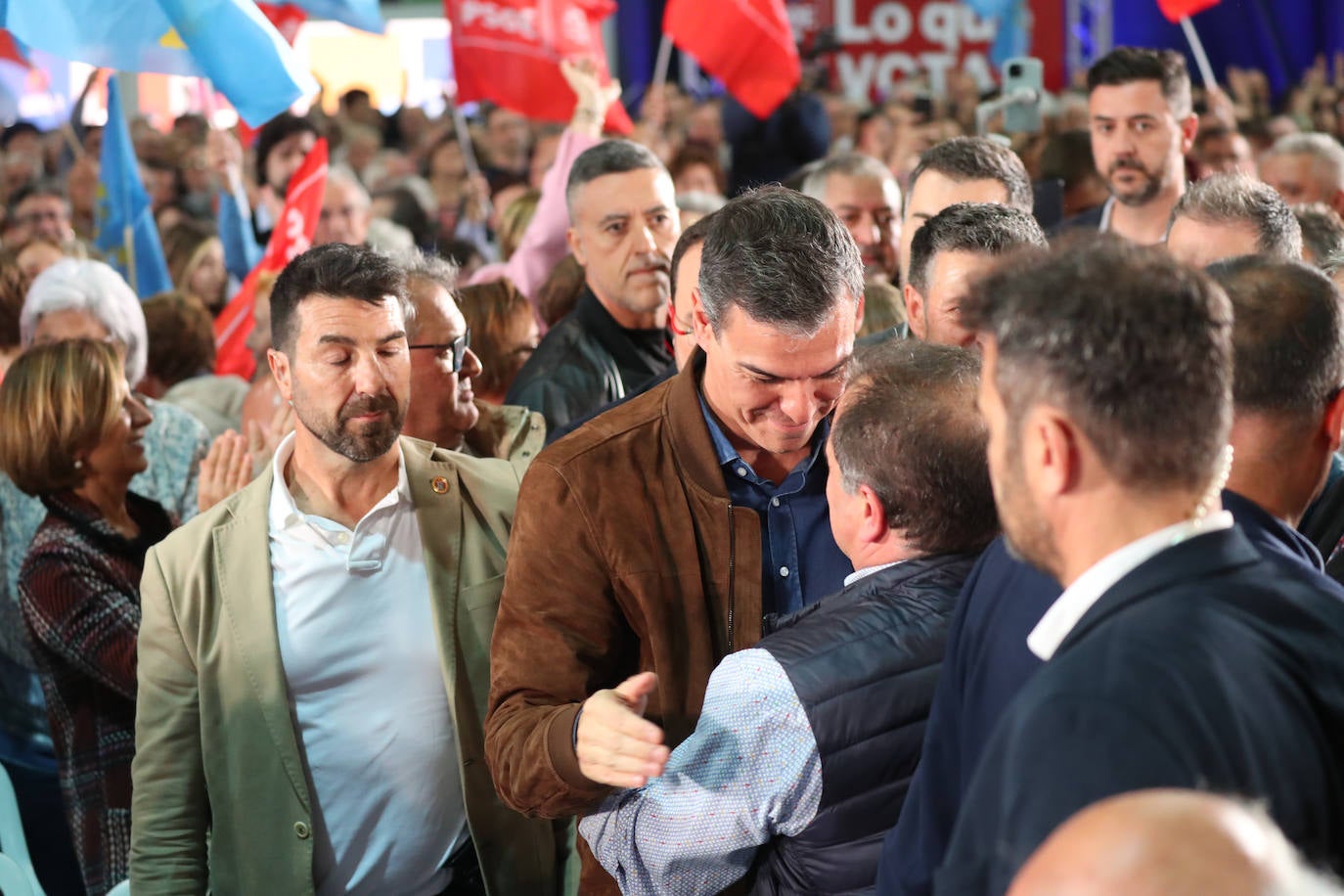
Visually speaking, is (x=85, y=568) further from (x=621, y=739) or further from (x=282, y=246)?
(x=282, y=246)

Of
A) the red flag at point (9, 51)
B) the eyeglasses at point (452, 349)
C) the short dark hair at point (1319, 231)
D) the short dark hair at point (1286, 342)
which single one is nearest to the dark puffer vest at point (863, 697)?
the short dark hair at point (1286, 342)

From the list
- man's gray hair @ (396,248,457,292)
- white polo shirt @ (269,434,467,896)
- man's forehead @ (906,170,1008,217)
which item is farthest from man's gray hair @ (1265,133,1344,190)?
white polo shirt @ (269,434,467,896)

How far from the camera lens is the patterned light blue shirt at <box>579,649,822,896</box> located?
6.95 feet

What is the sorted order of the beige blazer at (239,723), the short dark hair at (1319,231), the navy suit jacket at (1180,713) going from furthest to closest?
the short dark hair at (1319,231)
the beige blazer at (239,723)
the navy suit jacket at (1180,713)

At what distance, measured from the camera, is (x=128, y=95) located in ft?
55.0

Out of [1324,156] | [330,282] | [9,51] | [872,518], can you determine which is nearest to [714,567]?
[872,518]

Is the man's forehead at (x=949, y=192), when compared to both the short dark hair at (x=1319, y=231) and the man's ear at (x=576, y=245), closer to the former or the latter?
the short dark hair at (x=1319, y=231)

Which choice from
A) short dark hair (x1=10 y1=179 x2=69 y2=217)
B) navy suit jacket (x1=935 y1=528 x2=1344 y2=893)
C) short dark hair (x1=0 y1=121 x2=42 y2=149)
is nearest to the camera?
navy suit jacket (x1=935 y1=528 x2=1344 y2=893)

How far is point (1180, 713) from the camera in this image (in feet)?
4.45

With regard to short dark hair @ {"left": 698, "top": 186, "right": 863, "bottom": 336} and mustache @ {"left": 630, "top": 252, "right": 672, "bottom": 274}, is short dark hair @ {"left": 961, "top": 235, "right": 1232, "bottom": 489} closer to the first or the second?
short dark hair @ {"left": 698, "top": 186, "right": 863, "bottom": 336}

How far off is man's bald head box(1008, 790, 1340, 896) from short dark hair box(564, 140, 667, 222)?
13.8 ft

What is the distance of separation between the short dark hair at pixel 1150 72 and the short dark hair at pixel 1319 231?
1330mm

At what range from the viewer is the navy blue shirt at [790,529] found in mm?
2674

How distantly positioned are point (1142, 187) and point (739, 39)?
2.94 metres
